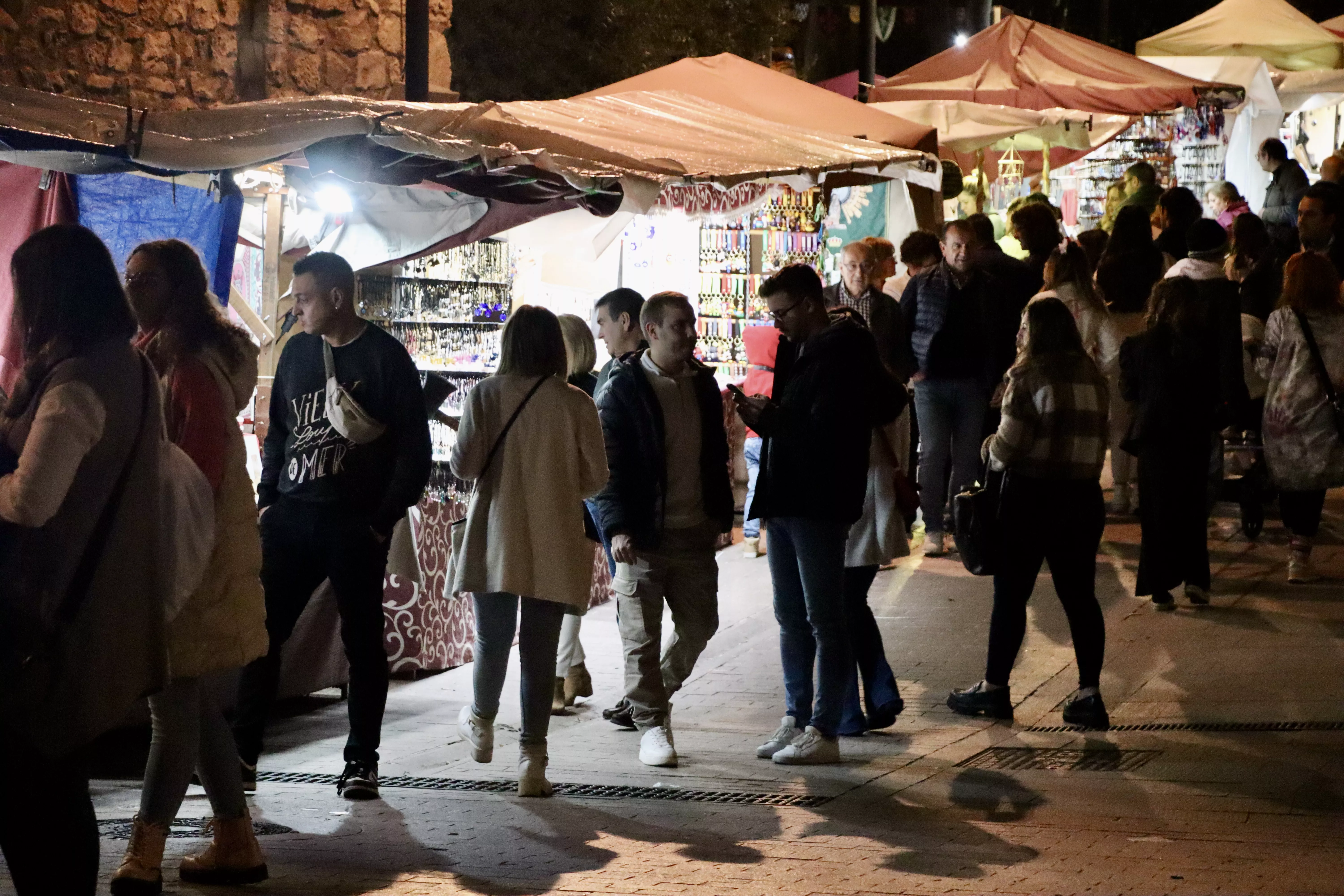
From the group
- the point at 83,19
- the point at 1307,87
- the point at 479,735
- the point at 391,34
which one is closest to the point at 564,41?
the point at 1307,87

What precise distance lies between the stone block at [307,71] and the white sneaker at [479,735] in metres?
6.33

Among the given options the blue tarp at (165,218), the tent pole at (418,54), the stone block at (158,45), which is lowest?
the blue tarp at (165,218)

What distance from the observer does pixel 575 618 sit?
842 centimetres

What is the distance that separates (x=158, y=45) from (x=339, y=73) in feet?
5.05

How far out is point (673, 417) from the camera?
282 inches

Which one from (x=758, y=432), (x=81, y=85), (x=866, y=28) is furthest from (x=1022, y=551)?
(x=866, y=28)

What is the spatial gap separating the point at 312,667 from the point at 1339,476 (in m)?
6.06

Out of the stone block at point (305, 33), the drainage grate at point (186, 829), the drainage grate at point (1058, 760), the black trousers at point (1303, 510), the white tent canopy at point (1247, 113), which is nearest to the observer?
the drainage grate at point (186, 829)

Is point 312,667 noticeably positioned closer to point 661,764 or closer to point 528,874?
point 661,764

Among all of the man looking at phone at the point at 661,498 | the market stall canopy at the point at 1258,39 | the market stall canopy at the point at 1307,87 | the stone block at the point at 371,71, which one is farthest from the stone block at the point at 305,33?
the market stall canopy at the point at 1258,39

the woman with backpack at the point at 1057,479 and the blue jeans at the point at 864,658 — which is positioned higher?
the woman with backpack at the point at 1057,479

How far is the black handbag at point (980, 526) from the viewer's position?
7.89 metres

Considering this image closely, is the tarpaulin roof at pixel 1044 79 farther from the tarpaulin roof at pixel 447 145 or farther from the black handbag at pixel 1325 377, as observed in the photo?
the tarpaulin roof at pixel 447 145

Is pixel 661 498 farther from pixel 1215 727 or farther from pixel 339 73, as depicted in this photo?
pixel 339 73
